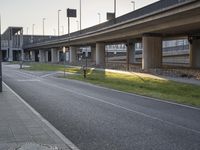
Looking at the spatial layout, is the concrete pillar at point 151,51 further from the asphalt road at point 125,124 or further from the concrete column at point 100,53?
the asphalt road at point 125,124

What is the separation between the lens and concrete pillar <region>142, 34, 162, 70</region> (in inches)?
2022

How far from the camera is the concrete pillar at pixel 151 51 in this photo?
5135 centimetres

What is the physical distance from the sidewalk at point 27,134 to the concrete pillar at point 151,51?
39172 mm

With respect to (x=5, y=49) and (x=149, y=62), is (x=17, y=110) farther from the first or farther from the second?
(x=5, y=49)

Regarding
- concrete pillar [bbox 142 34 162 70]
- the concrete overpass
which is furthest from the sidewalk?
concrete pillar [bbox 142 34 162 70]

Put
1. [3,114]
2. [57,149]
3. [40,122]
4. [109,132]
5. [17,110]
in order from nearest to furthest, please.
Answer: [57,149] < [109,132] < [40,122] < [3,114] < [17,110]

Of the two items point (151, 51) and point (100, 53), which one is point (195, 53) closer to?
point (151, 51)

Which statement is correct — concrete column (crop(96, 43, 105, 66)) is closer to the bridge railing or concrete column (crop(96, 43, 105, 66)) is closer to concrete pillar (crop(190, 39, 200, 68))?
the bridge railing

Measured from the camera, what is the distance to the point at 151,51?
5241 cm

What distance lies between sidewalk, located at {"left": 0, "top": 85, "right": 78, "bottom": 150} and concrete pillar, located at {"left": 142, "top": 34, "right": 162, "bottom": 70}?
129 feet

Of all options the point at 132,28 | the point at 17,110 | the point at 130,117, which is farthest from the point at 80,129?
the point at 132,28

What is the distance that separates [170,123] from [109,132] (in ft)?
7.96

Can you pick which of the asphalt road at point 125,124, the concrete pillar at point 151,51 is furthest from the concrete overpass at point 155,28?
the asphalt road at point 125,124

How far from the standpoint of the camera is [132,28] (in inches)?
2028
